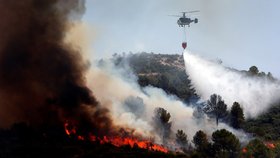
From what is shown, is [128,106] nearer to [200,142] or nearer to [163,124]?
[163,124]

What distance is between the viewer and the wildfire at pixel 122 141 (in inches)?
6166

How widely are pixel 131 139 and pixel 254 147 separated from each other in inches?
1517

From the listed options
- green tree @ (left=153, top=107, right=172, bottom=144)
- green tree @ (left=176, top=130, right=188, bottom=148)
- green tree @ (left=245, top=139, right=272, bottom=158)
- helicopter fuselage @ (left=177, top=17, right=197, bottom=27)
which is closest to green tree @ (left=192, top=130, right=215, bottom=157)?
green tree @ (left=176, top=130, right=188, bottom=148)

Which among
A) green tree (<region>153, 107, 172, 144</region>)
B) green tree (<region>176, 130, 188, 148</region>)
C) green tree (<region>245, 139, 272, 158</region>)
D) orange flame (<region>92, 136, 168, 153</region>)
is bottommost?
green tree (<region>245, 139, 272, 158</region>)

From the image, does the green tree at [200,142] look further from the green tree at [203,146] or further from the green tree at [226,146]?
the green tree at [226,146]

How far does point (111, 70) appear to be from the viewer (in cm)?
19400

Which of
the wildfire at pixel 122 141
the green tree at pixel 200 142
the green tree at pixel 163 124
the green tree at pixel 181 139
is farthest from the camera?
the green tree at pixel 163 124

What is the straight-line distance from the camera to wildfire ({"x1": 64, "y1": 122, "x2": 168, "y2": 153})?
157 metres

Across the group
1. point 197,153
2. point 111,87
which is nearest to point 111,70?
point 111,87

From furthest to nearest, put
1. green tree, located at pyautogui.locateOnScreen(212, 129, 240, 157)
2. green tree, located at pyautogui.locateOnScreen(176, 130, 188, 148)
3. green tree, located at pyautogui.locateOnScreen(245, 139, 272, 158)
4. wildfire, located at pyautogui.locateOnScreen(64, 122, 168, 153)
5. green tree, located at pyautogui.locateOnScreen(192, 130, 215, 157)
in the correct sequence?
green tree, located at pyautogui.locateOnScreen(176, 130, 188, 148) < green tree, located at pyautogui.locateOnScreen(192, 130, 215, 157) < green tree, located at pyautogui.locateOnScreen(212, 129, 240, 157) < green tree, located at pyautogui.locateOnScreen(245, 139, 272, 158) < wildfire, located at pyautogui.locateOnScreen(64, 122, 168, 153)

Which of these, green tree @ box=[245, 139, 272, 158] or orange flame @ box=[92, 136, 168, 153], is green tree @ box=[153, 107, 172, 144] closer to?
orange flame @ box=[92, 136, 168, 153]

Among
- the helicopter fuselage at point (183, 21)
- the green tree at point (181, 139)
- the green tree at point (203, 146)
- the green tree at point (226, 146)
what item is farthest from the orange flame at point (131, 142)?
the helicopter fuselage at point (183, 21)

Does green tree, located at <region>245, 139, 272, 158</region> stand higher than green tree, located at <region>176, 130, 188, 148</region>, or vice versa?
green tree, located at <region>176, 130, 188, 148</region>

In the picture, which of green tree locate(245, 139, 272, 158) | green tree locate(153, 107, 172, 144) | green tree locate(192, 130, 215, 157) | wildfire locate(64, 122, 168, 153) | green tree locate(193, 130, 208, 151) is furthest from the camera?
green tree locate(153, 107, 172, 144)
